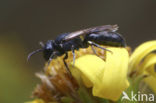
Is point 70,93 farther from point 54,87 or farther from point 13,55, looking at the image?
point 13,55

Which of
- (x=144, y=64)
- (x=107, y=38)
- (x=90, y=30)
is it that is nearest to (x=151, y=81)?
(x=144, y=64)

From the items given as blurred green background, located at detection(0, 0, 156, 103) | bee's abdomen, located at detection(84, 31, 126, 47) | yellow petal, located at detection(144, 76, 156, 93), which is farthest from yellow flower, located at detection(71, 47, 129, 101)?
blurred green background, located at detection(0, 0, 156, 103)

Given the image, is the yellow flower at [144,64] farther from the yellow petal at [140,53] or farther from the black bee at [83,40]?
the black bee at [83,40]

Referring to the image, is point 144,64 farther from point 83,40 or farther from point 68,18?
point 68,18

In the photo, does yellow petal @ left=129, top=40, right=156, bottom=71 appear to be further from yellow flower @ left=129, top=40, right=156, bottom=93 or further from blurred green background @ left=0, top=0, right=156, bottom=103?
blurred green background @ left=0, top=0, right=156, bottom=103

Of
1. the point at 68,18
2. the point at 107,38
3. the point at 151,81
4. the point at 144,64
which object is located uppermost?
the point at 68,18

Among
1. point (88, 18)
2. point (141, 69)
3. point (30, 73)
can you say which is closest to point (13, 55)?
point (30, 73)

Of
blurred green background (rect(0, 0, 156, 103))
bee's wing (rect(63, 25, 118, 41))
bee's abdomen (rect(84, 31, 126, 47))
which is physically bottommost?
bee's abdomen (rect(84, 31, 126, 47))
